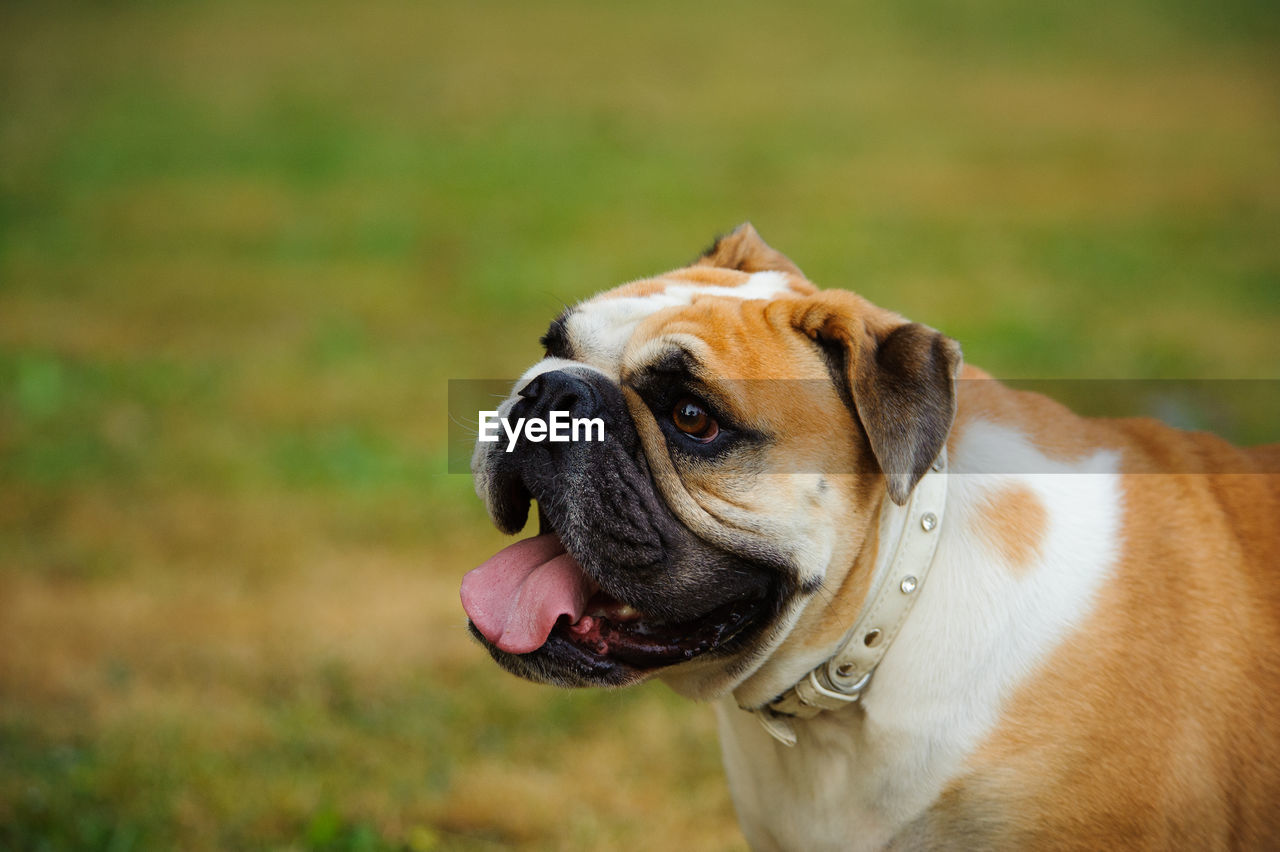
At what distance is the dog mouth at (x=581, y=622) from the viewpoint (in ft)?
8.86

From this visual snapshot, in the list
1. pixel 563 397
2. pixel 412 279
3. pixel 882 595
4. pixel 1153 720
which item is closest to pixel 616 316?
pixel 563 397

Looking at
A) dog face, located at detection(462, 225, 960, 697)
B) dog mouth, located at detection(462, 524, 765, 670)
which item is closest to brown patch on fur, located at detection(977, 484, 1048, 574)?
dog face, located at detection(462, 225, 960, 697)

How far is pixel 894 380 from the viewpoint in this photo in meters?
2.62

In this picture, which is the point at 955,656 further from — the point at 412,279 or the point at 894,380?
the point at 412,279

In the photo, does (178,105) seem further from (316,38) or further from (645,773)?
(645,773)

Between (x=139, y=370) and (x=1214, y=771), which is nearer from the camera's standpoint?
(x=1214, y=771)

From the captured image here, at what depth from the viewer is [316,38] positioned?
18609mm

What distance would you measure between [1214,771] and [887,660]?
776 millimetres

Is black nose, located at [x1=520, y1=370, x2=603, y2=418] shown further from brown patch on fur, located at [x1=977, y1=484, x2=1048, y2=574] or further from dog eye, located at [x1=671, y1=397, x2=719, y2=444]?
brown patch on fur, located at [x1=977, y1=484, x2=1048, y2=574]

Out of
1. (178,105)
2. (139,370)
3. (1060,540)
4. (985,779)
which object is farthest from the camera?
→ (178,105)

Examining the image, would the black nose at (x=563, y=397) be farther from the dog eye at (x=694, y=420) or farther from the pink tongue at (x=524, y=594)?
the pink tongue at (x=524, y=594)

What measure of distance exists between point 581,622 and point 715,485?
47 cm

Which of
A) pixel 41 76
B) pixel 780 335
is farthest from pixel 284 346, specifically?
pixel 41 76

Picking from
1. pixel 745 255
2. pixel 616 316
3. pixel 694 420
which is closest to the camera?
pixel 694 420
